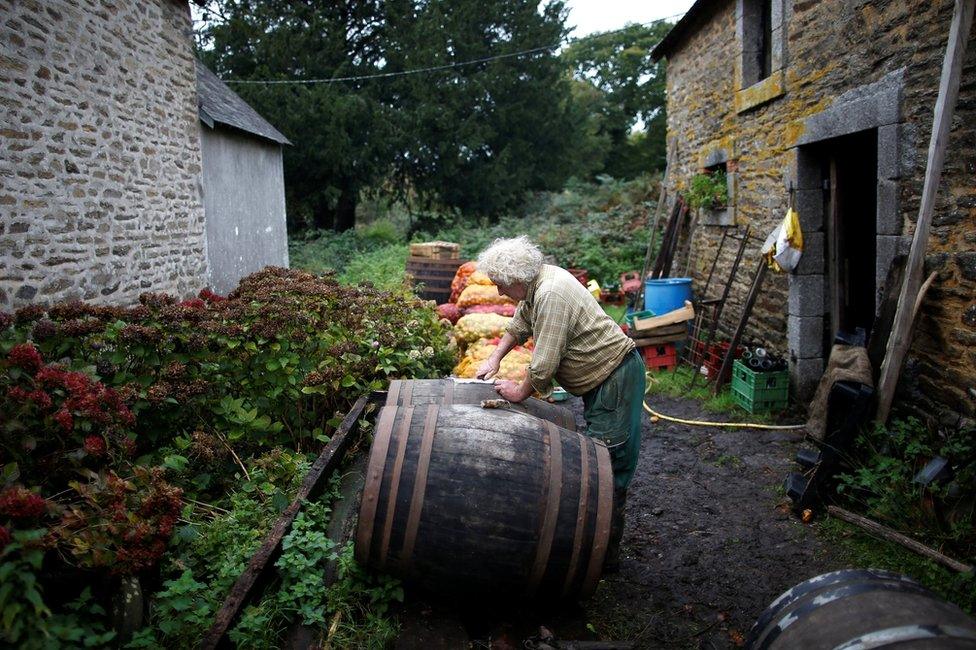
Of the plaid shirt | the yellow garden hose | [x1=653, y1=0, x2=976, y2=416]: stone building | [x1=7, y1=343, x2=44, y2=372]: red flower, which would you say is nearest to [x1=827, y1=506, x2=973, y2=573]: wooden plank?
[x1=653, y1=0, x2=976, y2=416]: stone building

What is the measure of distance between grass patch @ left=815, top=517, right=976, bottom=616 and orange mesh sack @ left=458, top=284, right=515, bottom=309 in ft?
16.6

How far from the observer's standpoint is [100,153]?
6.92 metres

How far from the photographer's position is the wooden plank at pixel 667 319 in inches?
314

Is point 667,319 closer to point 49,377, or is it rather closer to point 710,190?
point 710,190

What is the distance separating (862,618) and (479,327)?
17.4ft

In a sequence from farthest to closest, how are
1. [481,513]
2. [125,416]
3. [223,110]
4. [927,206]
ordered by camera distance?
[223,110] → [927,206] → [125,416] → [481,513]

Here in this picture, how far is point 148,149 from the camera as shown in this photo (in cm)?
788

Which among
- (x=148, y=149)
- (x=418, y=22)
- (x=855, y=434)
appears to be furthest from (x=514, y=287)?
(x=418, y=22)

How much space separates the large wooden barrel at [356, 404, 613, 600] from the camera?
2623 mm

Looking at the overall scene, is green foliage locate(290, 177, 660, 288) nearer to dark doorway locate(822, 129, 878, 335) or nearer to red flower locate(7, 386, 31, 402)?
dark doorway locate(822, 129, 878, 335)

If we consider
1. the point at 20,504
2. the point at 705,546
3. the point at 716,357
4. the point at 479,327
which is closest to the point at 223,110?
the point at 479,327

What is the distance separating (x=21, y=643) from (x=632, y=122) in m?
27.0

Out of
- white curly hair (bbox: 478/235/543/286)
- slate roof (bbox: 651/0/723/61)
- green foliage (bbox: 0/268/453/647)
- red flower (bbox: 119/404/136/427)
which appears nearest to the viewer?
green foliage (bbox: 0/268/453/647)

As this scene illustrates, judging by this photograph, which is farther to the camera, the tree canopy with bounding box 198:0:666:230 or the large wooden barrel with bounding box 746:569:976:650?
the tree canopy with bounding box 198:0:666:230
